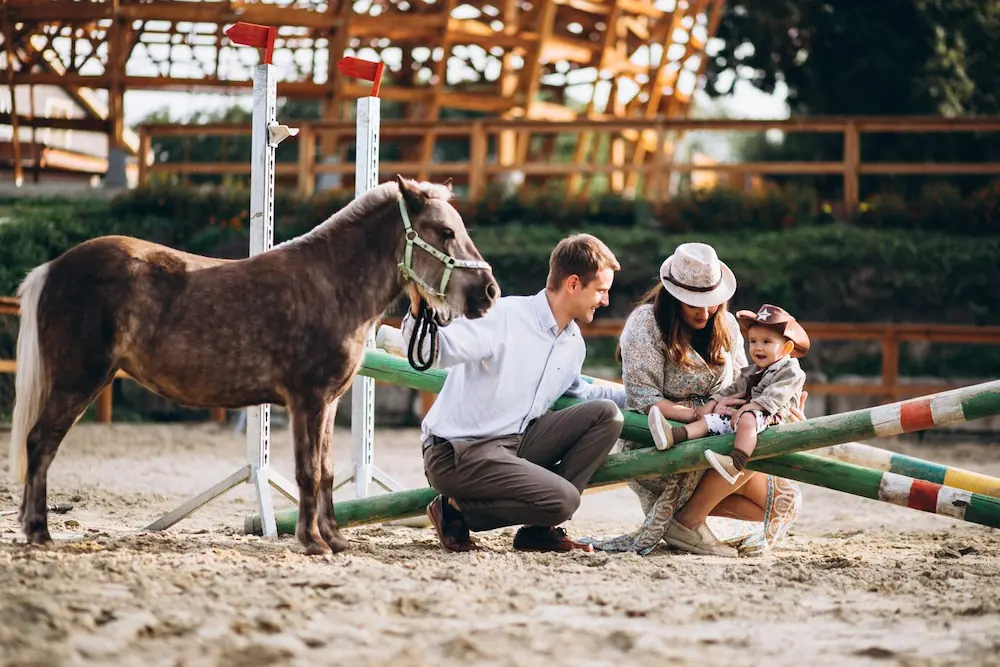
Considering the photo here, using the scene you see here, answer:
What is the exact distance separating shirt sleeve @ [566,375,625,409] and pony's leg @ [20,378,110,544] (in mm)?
2043

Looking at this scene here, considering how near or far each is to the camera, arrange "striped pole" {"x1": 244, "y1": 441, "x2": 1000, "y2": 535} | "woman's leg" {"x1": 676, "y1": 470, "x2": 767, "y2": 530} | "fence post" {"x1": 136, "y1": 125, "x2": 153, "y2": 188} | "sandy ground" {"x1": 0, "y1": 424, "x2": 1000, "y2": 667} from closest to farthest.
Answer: "sandy ground" {"x1": 0, "y1": 424, "x2": 1000, "y2": 667} < "striped pole" {"x1": 244, "y1": 441, "x2": 1000, "y2": 535} < "woman's leg" {"x1": 676, "y1": 470, "x2": 767, "y2": 530} < "fence post" {"x1": 136, "y1": 125, "x2": 153, "y2": 188}

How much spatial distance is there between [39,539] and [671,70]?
1770 cm

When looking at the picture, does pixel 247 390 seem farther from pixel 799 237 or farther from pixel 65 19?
pixel 65 19

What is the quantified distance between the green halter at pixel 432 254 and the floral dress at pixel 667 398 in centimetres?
84

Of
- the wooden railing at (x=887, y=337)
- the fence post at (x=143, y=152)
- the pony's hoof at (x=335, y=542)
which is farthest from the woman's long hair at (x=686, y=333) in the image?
the fence post at (x=143, y=152)

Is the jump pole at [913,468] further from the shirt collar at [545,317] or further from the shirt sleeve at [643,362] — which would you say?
the shirt collar at [545,317]

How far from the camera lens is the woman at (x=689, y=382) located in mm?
5500

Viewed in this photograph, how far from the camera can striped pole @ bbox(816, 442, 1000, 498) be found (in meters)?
5.57

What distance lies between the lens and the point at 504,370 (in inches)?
209

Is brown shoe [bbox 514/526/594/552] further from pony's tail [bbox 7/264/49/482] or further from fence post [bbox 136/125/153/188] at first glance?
fence post [bbox 136/125/153/188]

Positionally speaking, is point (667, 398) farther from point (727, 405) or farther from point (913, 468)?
point (913, 468)

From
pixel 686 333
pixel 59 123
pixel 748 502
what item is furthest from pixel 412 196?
pixel 59 123

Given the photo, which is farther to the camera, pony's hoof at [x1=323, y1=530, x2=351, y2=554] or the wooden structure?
the wooden structure

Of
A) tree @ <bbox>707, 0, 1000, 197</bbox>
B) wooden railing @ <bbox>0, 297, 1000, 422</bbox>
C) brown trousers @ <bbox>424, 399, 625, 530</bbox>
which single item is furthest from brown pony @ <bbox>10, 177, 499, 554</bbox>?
tree @ <bbox>707, 0, 1000, 197</bbox>
